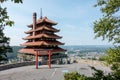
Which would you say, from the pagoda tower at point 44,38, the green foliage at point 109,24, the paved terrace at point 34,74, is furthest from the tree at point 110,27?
the pagoda tower at point 44,38

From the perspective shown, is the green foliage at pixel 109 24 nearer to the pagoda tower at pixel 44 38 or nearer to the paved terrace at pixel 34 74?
the paved terrace at pixel 34 74

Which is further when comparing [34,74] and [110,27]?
[34,74]

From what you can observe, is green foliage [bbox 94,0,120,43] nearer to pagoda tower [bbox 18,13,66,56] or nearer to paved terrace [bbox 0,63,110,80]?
paved terrace [bbox 0,63,110,80]

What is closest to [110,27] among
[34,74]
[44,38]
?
[34,74]

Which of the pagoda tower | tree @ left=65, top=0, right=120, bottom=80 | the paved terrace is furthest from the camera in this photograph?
the pagoda tower

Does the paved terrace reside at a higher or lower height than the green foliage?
lower

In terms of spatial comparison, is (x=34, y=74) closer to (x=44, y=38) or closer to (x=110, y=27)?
(x=110, y=27)

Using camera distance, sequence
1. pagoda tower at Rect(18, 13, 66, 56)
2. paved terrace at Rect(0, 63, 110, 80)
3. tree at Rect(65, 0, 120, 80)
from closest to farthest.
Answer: tree at Rect(65, 0, 120, 80)
paved terrace at Rect(0, 63, 110, 80)
pagoda tower at Rect(18, 13, 66, 56)

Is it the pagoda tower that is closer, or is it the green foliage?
the green foliage

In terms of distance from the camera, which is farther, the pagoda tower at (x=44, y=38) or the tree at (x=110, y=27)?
the pagoda tower at (x=44, y=38)

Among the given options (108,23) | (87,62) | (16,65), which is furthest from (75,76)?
(87,62)

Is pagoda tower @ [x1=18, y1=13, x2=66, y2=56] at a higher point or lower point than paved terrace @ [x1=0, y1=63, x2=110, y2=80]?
higher

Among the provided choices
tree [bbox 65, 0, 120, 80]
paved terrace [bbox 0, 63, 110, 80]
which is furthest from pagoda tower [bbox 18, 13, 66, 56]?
tree [bbox 65, 0, 120, 80]

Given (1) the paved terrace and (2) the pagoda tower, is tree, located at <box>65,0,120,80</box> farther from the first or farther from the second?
(2) the pagoda tower
